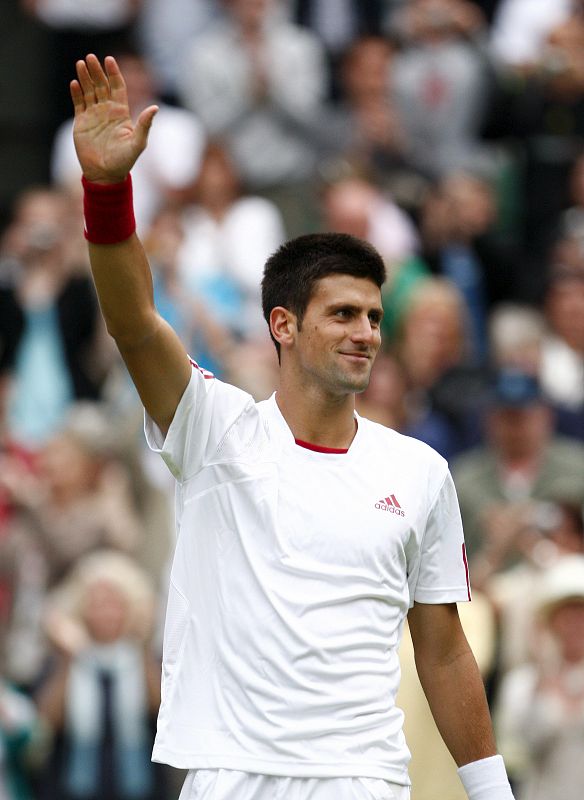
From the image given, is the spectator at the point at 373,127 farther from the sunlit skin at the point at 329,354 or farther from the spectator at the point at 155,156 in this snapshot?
the sunlit skin at the point at 329,354

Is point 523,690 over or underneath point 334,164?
underneath

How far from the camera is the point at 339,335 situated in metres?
4.54

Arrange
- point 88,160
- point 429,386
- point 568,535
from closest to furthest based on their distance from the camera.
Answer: point 88,160, point 568,535, point 429,386

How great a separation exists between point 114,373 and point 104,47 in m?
3.50

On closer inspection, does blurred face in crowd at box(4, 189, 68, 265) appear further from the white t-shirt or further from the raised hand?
the raised hand

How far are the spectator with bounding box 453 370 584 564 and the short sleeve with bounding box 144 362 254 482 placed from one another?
402 centimetres

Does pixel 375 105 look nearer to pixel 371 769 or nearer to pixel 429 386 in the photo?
pixel 429 386

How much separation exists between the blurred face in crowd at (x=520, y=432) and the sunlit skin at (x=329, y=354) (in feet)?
13.9

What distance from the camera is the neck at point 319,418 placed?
182 inches

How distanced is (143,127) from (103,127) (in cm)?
12

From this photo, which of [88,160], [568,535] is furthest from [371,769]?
[568,535]

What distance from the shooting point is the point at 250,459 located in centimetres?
448

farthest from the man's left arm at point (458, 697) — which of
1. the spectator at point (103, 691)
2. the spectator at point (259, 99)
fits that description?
the spectator at point (259, 99)

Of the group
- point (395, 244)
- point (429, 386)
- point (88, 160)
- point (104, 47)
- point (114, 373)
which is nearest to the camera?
point (88, 160)
